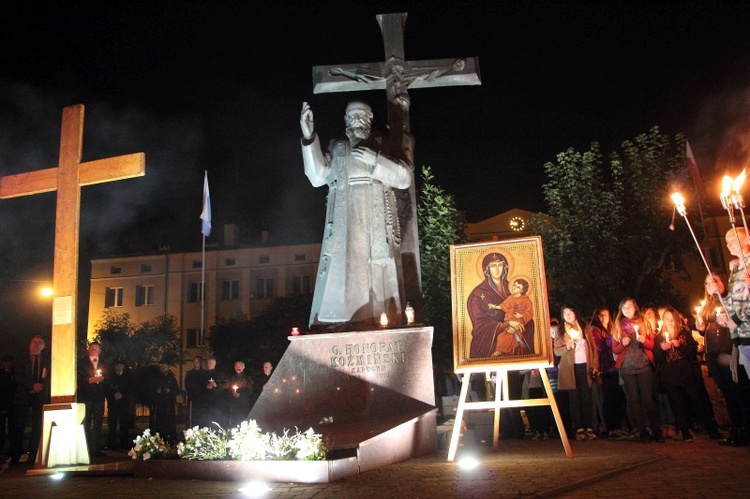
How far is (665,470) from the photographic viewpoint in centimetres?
548

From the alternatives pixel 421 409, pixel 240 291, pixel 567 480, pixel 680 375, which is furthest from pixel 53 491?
pixel 240 291

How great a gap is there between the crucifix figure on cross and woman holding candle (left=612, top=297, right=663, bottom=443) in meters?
6.80

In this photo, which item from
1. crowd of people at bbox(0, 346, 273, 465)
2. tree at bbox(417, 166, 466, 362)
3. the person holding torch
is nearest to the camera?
the person holding torch

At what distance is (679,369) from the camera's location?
7996 millimetres

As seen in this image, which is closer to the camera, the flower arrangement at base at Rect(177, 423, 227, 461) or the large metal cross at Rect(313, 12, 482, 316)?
the flower arrangement at base at Rect(177, 423, 227, 461)

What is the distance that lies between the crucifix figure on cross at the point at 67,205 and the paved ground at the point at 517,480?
1242 mm

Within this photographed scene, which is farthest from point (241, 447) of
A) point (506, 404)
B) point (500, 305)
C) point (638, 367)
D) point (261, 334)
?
point (261, 334)

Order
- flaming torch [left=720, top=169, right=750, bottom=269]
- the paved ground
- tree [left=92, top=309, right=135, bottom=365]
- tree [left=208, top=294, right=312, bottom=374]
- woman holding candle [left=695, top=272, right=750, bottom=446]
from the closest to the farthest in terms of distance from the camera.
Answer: the paved ground → flaming torch [left=720, top=169, right=750, bottom=269] → woman holding candle [left=695, top=272, right=750, bottom=446] → tree [left=208, top=294, right=312, bottom=374] → tree [left=92, top=309, right=135, bottom=365]

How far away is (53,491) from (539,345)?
5126 millimetres

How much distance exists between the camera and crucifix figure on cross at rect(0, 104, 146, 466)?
757 centimetres

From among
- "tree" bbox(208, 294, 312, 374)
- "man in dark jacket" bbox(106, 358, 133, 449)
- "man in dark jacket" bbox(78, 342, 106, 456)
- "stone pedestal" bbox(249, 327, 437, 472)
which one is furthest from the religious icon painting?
"tree" bbox(208, 294, 312, 374)

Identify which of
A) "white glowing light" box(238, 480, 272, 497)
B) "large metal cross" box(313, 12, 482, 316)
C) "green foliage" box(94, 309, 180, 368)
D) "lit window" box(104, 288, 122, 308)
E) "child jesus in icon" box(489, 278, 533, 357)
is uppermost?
"lit window" box(104, 288, 122, 308)

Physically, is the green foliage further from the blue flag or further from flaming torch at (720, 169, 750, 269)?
flaming torch at (720, 169, 750, 269)

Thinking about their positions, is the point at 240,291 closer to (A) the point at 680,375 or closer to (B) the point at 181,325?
(B) the point at 181,325
